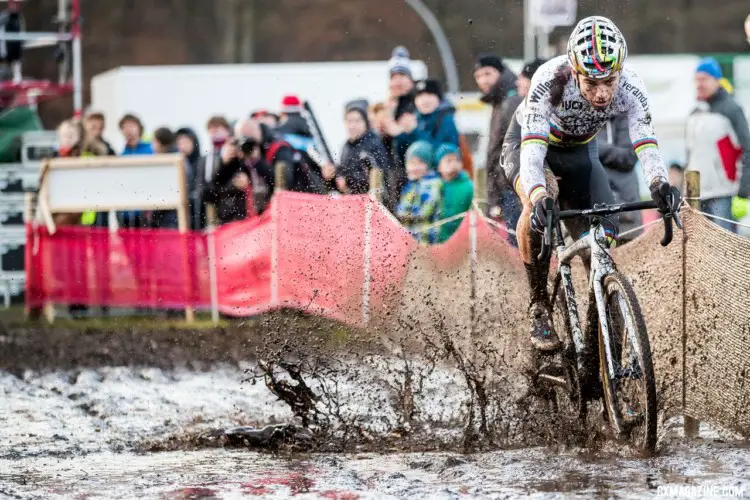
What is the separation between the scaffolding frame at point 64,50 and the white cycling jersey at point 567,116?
1284 cm

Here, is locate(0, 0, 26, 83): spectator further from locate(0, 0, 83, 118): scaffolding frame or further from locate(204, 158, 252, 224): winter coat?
locate(204, 158, 252, 224): winter coat

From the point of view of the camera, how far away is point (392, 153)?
12750 millimetres

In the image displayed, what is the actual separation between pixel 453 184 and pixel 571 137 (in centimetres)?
444

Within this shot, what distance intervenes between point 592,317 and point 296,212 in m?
6.25

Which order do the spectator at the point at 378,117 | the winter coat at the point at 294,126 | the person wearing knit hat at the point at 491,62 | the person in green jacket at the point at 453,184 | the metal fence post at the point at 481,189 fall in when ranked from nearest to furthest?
the person wearing knit hat at the point at 491,62 < the metal fence post at the point at 481,189 < the person in green jacket at the point at 453,184 < the spectator at the point at 378,117 < the winter coat at the point at 294,126

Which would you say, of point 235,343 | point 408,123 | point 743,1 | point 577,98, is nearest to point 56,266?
point 235,343

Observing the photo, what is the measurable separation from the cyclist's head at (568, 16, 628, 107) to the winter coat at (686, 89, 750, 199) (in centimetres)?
445

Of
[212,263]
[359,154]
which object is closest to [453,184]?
[359,154]

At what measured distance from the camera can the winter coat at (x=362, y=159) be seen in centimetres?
1270

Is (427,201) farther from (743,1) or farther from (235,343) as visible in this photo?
(743,1)

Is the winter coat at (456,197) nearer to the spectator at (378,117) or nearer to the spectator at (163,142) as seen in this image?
the spectator at (378,117)

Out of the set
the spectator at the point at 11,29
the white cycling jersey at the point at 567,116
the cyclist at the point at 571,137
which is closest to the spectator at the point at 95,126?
the spectator at the point at 11,29

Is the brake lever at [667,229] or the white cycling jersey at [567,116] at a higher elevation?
the white cycling jersey at [567,116]

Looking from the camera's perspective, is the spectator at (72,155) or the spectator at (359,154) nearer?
the spectator at (359,154)
